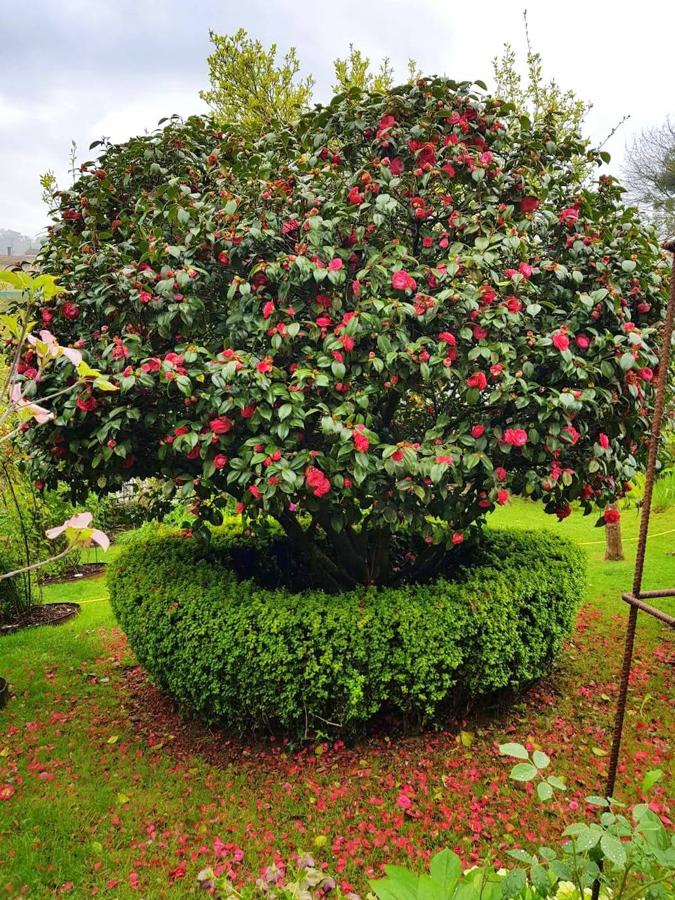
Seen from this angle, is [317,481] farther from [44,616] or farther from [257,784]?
[44,616]

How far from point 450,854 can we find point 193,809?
71.2 inches

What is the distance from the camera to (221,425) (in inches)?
98.7

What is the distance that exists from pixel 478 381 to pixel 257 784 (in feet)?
6.81

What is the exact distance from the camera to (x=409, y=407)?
3.85 metres

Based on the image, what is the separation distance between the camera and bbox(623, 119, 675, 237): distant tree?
12.7m

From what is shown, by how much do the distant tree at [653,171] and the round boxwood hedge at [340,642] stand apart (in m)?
12.2

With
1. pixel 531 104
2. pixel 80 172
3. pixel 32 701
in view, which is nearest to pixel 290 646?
pixel 32 701

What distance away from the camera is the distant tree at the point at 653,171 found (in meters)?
12.7

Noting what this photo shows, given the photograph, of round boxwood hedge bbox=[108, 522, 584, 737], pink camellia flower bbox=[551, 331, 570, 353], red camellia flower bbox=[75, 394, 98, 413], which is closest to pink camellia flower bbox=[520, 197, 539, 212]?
pink camellia flower bbox=[551, 331, 570, 353]

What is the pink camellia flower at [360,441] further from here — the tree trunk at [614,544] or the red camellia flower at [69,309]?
the tree trunk at [614,544]

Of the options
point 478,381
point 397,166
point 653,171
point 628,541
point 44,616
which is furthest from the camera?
point 653,171

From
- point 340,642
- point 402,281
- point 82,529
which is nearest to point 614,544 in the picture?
point 340,642

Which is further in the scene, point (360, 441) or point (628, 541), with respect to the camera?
point (628, 541)

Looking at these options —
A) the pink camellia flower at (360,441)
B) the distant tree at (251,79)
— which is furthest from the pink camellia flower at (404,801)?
the distant tree at (251,79)
